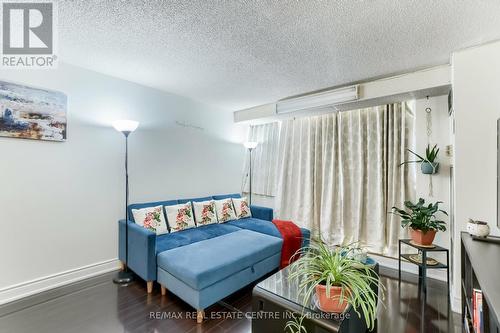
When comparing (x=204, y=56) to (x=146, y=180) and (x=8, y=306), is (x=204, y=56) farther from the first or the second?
(x=8, y=306)

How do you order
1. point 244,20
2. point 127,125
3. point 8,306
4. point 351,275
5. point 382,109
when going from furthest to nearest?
point 382,109
point 127,125
point 8,306
point 244,20
point 351,275

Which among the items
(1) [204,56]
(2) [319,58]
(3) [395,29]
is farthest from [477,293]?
(1) [204,56]

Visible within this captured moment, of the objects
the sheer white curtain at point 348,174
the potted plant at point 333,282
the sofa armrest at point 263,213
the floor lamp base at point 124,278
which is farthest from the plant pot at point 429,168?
the floor lamp base at point 124,278

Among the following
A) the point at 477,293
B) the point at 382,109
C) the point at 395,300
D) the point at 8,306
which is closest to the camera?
the point at 477,293

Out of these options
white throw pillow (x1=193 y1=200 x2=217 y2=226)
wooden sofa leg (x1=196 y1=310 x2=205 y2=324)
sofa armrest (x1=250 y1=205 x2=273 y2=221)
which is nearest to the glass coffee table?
wooden sofa leg (x1=196 y1=310 x2=205 y2=324)

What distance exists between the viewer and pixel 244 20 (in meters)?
1.77

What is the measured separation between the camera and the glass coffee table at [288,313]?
1.20 meters

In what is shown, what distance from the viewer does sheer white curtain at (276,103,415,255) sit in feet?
10.0

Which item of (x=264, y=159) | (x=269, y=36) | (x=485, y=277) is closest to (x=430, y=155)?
(x=485, y=277)

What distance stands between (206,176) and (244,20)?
275cm

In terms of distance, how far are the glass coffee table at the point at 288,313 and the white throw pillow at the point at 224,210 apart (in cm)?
202

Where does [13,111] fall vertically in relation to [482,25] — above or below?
below

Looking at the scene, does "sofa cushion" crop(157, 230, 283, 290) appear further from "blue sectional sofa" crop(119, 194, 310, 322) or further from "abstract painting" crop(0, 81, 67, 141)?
"abstract painting" crop(0, 81, 67, 141)

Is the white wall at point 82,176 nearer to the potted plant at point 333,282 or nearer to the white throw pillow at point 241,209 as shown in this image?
the white throw pillow at point 241,209
